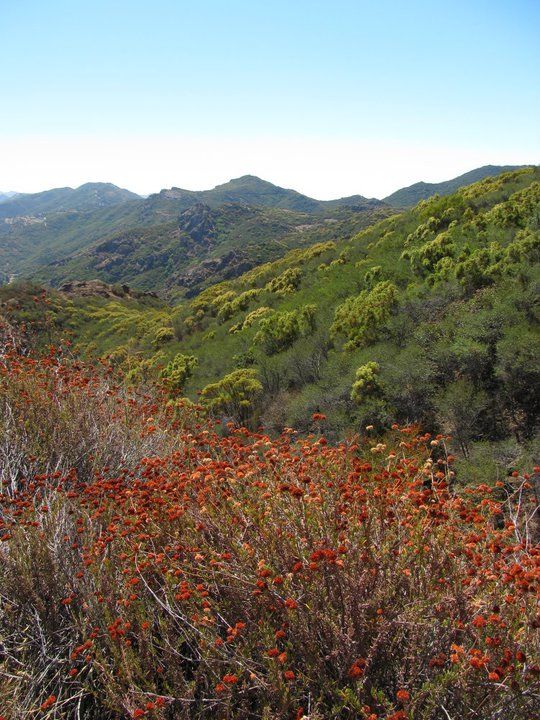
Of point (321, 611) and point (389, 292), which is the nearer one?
point (321, 611)

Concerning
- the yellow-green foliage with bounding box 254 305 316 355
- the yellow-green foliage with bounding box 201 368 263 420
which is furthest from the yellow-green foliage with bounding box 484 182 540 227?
the yellow-green foliage with bounding box 201 368 263 420

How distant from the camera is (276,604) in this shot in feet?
7.89

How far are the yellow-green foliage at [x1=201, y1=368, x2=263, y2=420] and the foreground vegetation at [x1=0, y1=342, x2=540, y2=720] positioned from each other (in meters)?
13.2

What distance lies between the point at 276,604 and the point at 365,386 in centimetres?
1177

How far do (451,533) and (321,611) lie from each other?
2.98 ft

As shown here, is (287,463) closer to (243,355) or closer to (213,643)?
(213,643)

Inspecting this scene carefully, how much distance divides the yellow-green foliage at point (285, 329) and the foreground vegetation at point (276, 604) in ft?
61.8

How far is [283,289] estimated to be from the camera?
105ft

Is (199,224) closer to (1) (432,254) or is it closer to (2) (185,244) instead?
(2) (185,244)

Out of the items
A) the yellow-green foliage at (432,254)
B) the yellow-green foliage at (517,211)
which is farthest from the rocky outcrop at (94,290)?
the yellow-green foliage at (517,211)

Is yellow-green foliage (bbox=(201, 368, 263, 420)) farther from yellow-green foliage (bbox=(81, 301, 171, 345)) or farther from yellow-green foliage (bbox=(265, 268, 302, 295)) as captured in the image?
yellow-green foliage (bbox=(81, 301, 171, 345))

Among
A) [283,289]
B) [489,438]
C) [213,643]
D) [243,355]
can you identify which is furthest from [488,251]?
[213,643]

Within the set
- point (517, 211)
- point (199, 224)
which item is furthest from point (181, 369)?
point (199, 224)

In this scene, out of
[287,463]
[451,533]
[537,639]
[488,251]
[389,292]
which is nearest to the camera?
[537,639]
